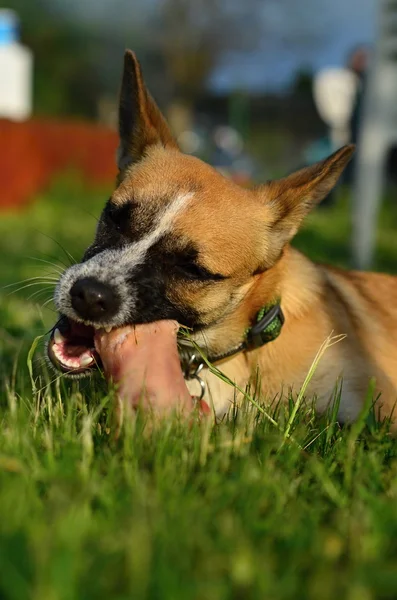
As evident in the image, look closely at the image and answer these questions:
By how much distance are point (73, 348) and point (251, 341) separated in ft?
2.36

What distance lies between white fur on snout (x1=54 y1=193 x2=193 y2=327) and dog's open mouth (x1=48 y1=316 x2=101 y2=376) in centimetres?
13

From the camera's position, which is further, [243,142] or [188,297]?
[243,142]

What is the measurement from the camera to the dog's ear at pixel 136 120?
3.43 m

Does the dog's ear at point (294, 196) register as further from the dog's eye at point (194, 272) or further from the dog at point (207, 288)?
the dog's eye at point (194, 272)

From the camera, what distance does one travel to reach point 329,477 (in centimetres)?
220

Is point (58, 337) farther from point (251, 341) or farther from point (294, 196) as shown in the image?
point (294, 196)

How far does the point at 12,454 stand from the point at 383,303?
7.68 ft

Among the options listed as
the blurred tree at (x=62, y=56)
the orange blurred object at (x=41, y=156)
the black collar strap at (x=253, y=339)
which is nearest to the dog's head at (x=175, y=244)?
the black collar strap at (x=253, y=339)

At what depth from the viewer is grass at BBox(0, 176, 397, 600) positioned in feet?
4.99

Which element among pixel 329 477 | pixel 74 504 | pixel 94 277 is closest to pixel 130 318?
pixel 94 277

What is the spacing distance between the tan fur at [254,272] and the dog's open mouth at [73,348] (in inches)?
13.6

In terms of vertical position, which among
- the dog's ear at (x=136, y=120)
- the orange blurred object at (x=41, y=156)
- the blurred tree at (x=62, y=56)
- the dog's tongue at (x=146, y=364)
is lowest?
the blurred tree at (x=62, y=56)

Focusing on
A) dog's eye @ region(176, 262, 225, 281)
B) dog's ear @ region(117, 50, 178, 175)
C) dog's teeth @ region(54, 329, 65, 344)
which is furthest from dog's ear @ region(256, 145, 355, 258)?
dog's teeth @ region(54, 329, 65, 344)

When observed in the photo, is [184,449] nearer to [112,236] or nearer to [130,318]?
[130,318]
